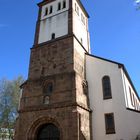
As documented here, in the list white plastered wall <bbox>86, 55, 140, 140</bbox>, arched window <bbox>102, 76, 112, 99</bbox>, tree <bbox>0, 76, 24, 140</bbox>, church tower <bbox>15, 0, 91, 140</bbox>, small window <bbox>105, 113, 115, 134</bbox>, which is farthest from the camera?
tree <bbox>0, 76, 24, 140</bbox>

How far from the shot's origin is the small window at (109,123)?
17.3 metres

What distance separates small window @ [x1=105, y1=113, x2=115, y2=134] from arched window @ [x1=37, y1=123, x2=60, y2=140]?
4.50 meters

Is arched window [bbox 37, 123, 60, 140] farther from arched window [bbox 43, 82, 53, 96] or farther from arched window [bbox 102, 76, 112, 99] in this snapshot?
arched window [bbox 102, 76, 112, 99]

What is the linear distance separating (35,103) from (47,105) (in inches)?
60.9

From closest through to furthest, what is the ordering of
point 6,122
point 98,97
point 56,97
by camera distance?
point 56,97
point 98,97
point 6,122

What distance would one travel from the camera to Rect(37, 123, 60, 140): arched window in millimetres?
17117

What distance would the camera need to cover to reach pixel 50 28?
2328 centimetres

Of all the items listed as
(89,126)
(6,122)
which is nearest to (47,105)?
(89,126)

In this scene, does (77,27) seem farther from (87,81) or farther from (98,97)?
(98,97)

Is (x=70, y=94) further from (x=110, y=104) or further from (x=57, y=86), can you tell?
(x=110, y=104)

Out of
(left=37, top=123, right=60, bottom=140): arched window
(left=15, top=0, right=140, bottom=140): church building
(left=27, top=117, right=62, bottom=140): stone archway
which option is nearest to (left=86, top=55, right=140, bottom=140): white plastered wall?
(left=15, top=0, right=140, bottom=140): church building

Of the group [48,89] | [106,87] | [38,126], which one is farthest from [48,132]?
[106,87]

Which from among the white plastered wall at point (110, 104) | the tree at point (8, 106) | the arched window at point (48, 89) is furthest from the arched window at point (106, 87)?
the tree at point (8, 106)

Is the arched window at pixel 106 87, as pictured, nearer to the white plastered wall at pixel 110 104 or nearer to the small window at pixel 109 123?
the white plastered wall at pixel 110 104
